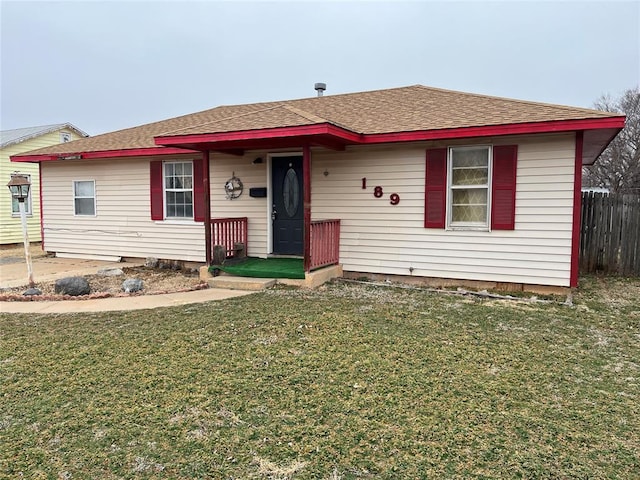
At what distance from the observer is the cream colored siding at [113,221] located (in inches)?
390

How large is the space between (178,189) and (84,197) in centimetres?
290

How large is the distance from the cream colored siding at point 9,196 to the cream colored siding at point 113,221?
189 inches

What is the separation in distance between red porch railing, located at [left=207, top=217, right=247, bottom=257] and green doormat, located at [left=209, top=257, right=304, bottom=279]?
40cm

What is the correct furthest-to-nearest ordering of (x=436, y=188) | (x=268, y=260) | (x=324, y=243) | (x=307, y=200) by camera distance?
(x=268, y=260) < (x=324, y=243) < (x=436, y=188) < (x=307, y=200)

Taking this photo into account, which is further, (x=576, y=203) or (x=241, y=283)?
(x=241, y=283)

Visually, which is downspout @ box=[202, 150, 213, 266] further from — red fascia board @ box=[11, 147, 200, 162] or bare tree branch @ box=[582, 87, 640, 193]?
bare tree branch @ box=[582, 87, 640, 193]

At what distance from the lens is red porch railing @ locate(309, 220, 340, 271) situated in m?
7.46

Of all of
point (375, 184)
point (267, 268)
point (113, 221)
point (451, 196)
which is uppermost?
point (375, 184)

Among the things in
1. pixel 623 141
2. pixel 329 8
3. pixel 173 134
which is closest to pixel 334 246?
pixel 173 134

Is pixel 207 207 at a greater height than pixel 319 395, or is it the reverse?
pixel 207 207

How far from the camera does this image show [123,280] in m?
8.36

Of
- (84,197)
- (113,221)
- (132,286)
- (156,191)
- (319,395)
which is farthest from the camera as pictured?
(84,197)

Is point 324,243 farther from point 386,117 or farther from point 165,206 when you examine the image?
point 165,206

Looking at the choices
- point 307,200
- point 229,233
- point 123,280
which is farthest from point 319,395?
point 123,280
